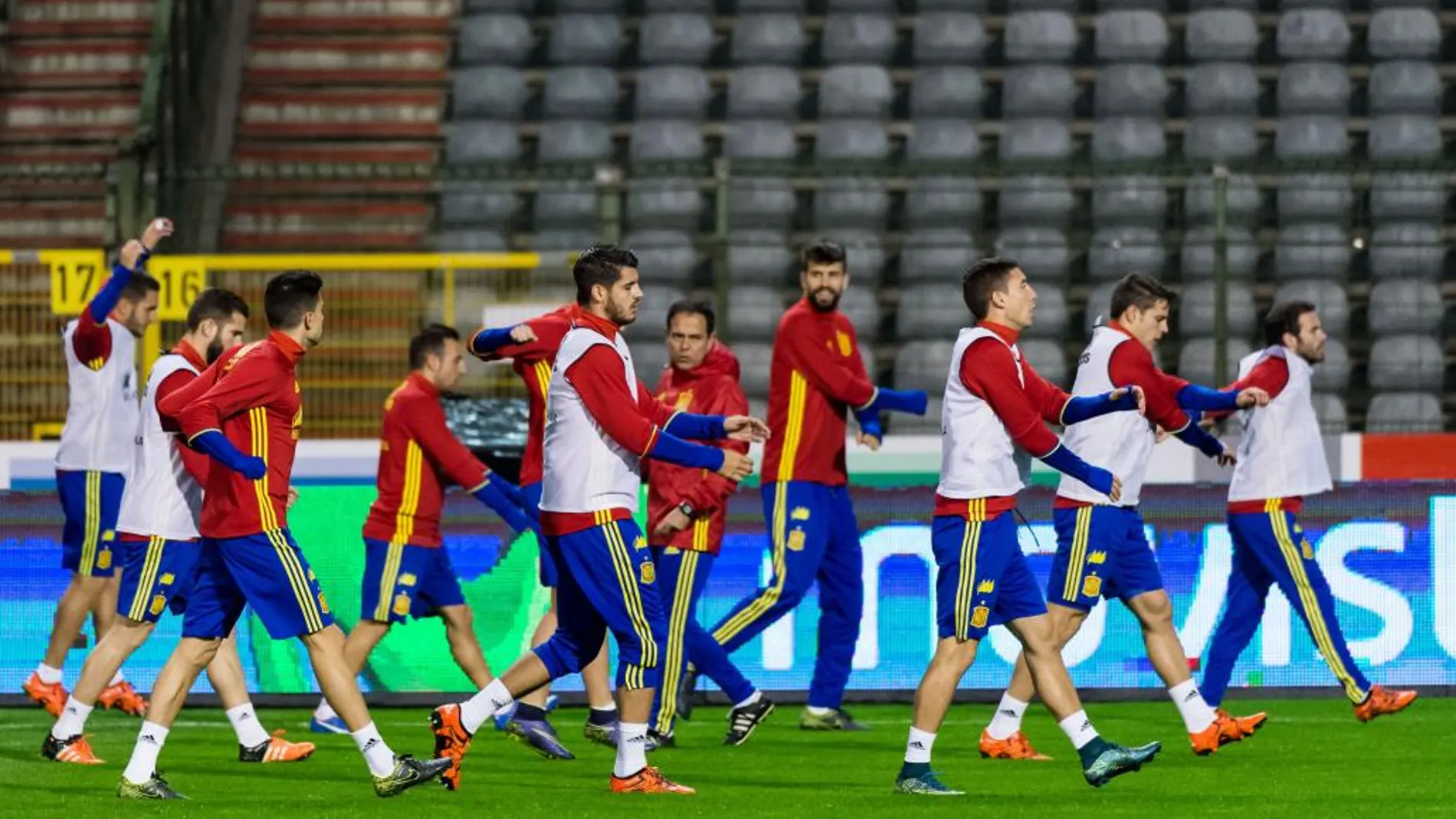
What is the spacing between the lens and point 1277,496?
1152cm

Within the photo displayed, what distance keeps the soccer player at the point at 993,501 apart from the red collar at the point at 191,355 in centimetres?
306

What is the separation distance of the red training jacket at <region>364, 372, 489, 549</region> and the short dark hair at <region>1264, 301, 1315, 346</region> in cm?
358

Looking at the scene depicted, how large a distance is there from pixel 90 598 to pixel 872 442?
375cm

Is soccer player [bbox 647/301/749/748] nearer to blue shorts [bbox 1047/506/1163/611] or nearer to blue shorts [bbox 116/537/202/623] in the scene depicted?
blue shorts [bbox 1047/506/1163/611]

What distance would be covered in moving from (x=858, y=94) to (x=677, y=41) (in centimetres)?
157

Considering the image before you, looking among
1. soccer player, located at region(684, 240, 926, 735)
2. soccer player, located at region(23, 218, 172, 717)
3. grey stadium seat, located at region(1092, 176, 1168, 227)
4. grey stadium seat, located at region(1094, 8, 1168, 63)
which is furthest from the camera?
grey stadium seat, located at region(1094, 8, 1168, 63)

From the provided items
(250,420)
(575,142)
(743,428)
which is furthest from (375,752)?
(575,142)

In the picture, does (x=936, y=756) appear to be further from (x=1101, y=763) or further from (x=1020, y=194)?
(x=1020, y=194)

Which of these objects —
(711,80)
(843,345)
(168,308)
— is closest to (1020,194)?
(711,80)

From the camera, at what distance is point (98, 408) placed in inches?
481

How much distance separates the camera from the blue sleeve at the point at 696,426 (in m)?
8.77

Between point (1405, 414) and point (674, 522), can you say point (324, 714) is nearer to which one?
point (674, 522)

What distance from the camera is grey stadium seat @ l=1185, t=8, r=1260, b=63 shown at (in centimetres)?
1991

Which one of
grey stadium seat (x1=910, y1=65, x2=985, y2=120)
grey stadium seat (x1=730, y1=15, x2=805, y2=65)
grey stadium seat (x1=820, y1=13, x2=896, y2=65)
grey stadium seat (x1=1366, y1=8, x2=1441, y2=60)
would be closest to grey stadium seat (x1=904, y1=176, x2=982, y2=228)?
grey stadium seat (x1=910, y1=65, x2=985, y2=120)
